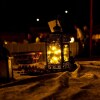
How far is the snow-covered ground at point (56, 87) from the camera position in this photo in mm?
8234

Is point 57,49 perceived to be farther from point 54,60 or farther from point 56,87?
point 56,87

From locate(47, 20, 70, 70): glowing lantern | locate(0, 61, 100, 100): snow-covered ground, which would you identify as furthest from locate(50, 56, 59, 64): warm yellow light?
locate(0, 61, 100, 100): snow-covered ground

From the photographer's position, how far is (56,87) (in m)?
9.22

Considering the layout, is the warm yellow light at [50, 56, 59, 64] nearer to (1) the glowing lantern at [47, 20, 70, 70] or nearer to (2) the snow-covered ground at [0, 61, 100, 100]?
(1) the glowing lantern at [47, 20, 70, 70]

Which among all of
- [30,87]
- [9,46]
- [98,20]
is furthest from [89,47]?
[98,20]

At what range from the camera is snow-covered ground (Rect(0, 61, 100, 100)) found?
8.23 m

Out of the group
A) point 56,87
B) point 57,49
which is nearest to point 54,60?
point 57,49

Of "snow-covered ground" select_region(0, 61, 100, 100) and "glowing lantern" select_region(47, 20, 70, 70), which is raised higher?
"glowing lantern" select_region(47, 20, 70, 70)

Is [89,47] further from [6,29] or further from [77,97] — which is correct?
[6,29]

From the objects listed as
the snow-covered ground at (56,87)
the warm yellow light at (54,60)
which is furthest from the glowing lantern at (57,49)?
the snow-covered ground at (56,87)

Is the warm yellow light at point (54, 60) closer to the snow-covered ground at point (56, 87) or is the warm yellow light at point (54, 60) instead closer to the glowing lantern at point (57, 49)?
the glowing lantern at point (57, 49)

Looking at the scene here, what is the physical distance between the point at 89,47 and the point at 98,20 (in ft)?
47.3

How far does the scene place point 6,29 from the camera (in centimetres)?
3312

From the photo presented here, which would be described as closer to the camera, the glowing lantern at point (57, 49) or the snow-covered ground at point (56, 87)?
the snow-covered ground at point (56, 87)
